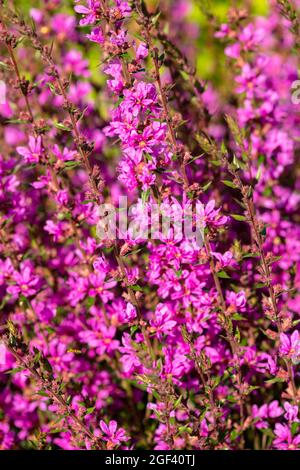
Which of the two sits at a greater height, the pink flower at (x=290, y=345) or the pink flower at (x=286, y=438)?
the pink flower at (x=290, y=345)

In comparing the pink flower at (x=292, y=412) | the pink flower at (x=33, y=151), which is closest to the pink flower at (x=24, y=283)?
the pink flower at (x=33, y=151)

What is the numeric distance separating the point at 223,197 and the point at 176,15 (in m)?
3.31

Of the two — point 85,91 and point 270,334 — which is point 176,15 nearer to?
point 85,91

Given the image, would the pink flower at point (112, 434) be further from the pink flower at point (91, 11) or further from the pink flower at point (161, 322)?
the pink flower at point (91, 11)

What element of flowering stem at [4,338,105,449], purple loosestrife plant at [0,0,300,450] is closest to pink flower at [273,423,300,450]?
purple loosestrife plant at [0,0,300,450]

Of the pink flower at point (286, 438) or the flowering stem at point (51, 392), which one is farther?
the pink flower at point (286, 438)

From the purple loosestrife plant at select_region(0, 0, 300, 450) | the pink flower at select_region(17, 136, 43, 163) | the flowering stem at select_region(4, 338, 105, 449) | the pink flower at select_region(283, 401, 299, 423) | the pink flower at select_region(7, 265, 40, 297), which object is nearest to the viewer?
the flowering stem at select_region(4, 338, 105, 449)

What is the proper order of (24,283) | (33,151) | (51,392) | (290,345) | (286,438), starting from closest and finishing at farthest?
(51,392), (290,345), (286,438), (33,151), (24,283)

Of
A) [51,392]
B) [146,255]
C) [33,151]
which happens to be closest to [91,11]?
[33,151]

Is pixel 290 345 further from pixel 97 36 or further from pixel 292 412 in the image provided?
pixel 97 36

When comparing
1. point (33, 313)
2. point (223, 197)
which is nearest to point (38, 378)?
point (33, 313)

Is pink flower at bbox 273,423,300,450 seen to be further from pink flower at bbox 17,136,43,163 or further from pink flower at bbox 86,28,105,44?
pink flower at bbox 86,28,105,44

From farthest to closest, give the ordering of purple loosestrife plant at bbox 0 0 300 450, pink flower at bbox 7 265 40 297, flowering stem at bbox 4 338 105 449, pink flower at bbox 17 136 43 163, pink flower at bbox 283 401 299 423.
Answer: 1. pink flower at bbox 7 265 40 297
2. pink flower at bbox 17 136 43 163
3. pink flower at bbox 283 401 299 423
4. purple loosestrife plant at bbox 0 0 300 450
5. flowering stem at bbox 4 338 105 449

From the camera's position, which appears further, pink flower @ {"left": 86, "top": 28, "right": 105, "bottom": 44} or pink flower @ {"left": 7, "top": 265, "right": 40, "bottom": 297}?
pink flower @ {"left": 7, "top": 265, "right": 40, "bottom": 297}
